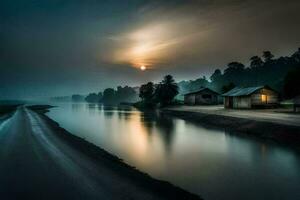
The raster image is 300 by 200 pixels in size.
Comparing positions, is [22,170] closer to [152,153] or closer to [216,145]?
[152,153]

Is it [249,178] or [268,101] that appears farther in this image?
[268,101]

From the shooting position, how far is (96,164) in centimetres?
1759

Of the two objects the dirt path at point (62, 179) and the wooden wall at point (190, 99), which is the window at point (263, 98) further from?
the dirt path at point (62, 179)

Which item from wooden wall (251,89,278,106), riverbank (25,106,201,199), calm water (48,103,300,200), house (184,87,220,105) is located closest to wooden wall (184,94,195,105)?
house (184,87,220,105)

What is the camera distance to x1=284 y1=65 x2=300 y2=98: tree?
6569 cm

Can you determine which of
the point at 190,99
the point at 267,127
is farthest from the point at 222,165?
the point at 190,99

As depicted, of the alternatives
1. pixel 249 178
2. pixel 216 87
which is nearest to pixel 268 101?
pixel 249 178

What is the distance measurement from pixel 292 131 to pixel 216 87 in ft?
480

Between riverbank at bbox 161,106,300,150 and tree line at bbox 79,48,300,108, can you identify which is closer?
riverbank at bbox 161,106,300,150

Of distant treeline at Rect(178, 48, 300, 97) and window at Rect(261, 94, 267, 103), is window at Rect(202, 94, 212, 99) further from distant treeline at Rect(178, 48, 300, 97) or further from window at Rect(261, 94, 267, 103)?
window at Rect(261, 94, 267, 103)

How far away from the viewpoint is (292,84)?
219 feet

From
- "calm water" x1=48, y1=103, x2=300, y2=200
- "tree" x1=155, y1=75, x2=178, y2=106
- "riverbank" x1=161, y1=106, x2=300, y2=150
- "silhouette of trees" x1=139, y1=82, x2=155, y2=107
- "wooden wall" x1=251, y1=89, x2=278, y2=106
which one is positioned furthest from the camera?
"silhouette of trees" x1=139, y1=82, x2=155, y2=107

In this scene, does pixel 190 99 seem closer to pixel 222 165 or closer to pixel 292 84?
pixel 292 84

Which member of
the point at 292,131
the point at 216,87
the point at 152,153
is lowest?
the point at 152,153
